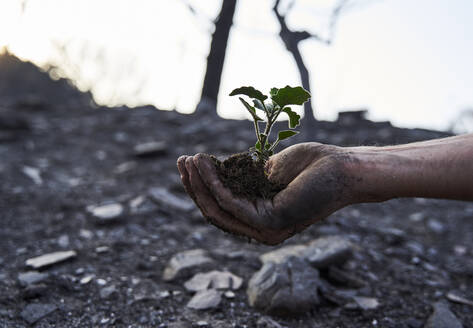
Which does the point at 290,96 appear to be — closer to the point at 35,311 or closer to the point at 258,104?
the point at 258,104

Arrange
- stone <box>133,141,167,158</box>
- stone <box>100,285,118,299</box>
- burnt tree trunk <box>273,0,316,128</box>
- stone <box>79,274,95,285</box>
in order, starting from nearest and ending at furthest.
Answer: stone <box>100,285,118,299</box>, stone <box>79,274,95,285</box>, burnt tree trunk <box>273,0,316,128</box>, stone <box>133,141,167,158</box>

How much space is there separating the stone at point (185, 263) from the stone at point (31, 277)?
2.59 ft

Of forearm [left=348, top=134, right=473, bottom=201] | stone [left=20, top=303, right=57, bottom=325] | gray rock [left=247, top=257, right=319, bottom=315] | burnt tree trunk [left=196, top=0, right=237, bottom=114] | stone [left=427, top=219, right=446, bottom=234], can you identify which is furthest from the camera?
burnt tree trunk [left=196, top=0, right=237, bottom=114]

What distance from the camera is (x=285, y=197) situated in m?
1.52

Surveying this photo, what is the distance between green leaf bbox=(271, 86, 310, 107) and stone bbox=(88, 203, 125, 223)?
2.18m

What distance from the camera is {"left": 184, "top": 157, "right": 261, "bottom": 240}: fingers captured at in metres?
1.61

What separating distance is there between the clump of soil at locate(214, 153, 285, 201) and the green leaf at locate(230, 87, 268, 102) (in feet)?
1.00

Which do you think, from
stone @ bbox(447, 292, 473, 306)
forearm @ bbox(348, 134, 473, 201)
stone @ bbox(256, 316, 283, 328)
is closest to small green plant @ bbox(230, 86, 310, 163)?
forearm @ bbox(348, 134, 473, 201)

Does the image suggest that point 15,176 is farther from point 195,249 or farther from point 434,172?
point 434,172

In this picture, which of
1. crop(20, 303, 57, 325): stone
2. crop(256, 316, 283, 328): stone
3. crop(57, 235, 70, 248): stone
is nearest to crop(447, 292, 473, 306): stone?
crop(256, 316, 283, 328): stone

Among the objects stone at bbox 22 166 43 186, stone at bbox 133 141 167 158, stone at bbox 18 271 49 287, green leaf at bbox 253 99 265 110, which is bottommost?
stone at bbox 18 271 49 287

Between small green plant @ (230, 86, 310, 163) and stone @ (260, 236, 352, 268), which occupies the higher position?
small green plant @ (230, 86, 310, 163)

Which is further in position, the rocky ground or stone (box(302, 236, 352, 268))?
stone (box(302, 236, 352, 268))

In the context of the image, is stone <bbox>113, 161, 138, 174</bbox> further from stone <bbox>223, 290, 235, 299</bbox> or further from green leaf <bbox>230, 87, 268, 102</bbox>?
green leaf <bbox>230, 87, 268, 102</bbox>
